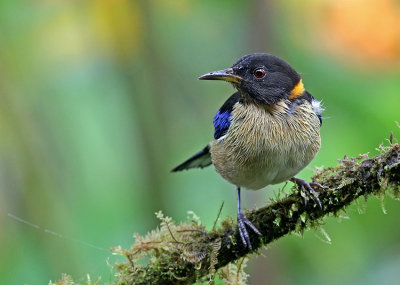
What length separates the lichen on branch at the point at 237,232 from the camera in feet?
10.0

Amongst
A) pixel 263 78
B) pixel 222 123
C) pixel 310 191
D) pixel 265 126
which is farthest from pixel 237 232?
pixel 263 78

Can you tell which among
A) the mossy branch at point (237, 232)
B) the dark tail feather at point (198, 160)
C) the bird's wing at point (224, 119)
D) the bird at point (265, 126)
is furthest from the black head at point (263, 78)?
the dark tail feather at point (198, 160)

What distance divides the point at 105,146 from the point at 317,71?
3106mm

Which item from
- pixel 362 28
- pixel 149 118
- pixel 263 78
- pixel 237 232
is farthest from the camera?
pixel 149 118

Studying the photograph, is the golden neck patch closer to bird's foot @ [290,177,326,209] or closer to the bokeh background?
bird's foot @ [290,177,326,209]

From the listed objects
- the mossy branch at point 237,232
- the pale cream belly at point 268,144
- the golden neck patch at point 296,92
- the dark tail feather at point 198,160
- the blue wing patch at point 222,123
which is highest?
the dark tail feather at point 198,160

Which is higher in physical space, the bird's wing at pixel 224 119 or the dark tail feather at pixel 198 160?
the dark tail feather at pixel 198 160

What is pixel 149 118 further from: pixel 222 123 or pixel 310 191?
pixel 310 191

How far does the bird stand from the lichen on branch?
0.29 meters

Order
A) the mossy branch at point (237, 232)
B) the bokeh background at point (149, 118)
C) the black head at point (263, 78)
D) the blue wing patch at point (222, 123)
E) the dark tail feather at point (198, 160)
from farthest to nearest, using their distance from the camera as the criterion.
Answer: the bokeh background at point (149, 118), the dark tail feather at point (198, 160), the blue wing patch at point (222, 123), the black head at point (263, 78), the mossy branch at point (237, 232)

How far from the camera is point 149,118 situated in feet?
19.8

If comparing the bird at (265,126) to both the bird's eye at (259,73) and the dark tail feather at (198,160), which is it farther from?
the dark tail feather at (198,160)

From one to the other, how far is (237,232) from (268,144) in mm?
767

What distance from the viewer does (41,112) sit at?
6469mm
